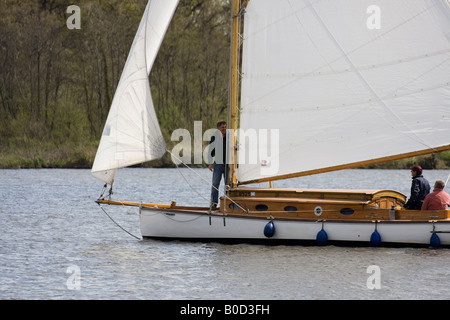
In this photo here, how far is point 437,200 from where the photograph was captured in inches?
678

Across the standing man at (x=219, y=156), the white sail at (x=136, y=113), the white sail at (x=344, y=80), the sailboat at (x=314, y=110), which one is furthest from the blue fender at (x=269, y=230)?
the white sail at (x=136, y=113)

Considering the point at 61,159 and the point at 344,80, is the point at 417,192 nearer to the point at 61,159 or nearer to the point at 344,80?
the point at 344,80

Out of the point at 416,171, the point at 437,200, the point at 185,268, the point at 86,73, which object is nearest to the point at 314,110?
the point at 416,171

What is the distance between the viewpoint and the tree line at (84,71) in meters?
45.3

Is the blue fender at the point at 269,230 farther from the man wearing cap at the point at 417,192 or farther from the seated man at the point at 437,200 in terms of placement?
the seated man at the point at 437,200

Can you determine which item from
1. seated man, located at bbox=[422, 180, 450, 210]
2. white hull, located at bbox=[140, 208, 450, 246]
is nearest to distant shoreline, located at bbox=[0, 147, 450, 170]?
white hull, located at bbox=[140, 208, 450, 246]

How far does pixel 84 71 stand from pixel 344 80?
3025cm

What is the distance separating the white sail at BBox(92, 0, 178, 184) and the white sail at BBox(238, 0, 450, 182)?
1800 mm

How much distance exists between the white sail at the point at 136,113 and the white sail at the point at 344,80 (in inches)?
70.8

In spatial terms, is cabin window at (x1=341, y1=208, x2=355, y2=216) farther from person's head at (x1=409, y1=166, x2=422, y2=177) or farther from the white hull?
person's head at (x1=409, y1=166, x2=422, y2=177)

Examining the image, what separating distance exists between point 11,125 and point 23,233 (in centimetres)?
2544

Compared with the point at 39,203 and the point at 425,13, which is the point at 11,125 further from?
the point at 425,13

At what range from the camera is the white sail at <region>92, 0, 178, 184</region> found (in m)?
17.4

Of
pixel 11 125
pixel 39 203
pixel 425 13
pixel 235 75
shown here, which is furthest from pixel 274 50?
pixel 11 125
